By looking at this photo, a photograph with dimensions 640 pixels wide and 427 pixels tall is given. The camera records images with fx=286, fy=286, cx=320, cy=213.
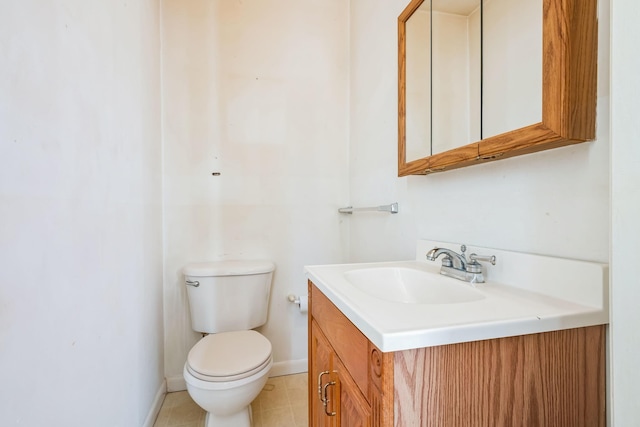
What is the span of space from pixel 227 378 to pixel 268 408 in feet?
1.76

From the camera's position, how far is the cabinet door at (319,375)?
77 centimetres

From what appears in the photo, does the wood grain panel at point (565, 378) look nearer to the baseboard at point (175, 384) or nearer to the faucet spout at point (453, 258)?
the faucet spout at point (453, 258)

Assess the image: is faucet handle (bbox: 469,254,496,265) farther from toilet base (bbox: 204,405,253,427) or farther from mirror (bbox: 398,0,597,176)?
toilet base (bbox: 204,405,253,427)

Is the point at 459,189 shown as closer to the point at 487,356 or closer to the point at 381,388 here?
the point at 487,356

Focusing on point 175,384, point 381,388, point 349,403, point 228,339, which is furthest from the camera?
point 175,384

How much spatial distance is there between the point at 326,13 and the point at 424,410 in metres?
2.06

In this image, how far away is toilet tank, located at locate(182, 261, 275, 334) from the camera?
1489 mm

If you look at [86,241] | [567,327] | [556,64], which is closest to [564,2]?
[556,64]

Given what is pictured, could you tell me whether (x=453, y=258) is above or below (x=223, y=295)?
above

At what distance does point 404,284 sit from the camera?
93cm

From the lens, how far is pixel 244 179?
1684 millimetres

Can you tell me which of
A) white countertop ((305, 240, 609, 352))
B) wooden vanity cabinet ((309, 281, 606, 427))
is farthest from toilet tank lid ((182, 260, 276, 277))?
wooden vanity cabinet ((309, 281, 606, 427))

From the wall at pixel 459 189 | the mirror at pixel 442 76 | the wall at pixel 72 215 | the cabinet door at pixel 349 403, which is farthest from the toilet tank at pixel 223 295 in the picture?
the mirror at pixel 442 76

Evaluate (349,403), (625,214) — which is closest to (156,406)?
(349,403)
